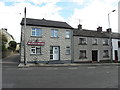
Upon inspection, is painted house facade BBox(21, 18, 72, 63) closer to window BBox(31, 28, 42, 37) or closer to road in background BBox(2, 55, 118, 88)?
window BBox(31, 28, 42, 37)

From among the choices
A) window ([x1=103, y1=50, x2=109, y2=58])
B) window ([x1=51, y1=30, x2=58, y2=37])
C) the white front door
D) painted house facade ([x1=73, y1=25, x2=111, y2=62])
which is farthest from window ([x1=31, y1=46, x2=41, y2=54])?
window ([x1=103, y1=50, x2=109, y2=58])

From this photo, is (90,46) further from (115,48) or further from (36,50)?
(36,50)

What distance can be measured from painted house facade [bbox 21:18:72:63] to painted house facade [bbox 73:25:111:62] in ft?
5.71

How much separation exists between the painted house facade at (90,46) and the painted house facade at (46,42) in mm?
1740

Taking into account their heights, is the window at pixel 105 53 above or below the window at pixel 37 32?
below

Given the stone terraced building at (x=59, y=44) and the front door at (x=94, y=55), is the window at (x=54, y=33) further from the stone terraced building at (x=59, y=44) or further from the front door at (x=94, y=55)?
the front door at (x=94, y=55)

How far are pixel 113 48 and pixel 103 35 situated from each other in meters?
3.65

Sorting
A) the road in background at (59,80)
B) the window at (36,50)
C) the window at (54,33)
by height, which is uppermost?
the window at (54,33)

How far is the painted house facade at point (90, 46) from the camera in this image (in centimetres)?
2730

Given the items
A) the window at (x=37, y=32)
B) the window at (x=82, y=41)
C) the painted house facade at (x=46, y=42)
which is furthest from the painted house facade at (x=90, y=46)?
the window at (x=37, y=32)

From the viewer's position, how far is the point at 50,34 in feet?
82.1

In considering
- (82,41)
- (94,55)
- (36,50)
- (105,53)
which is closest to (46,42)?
(36,50)

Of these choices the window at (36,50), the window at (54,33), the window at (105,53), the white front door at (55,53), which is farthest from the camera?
the window at (105,53)

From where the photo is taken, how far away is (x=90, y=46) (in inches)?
1125
